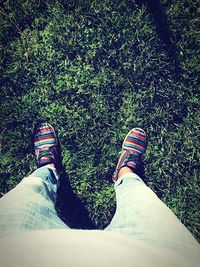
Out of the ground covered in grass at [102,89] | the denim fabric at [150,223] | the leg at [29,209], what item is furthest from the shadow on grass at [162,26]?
the leg at [29,209]

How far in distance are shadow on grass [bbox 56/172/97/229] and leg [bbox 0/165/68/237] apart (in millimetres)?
435

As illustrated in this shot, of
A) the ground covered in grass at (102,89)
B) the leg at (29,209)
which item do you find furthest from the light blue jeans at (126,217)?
the ground covered in grass at (102,89)

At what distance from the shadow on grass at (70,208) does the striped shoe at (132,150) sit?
40cm

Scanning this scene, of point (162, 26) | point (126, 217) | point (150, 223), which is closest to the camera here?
point (150, 223)

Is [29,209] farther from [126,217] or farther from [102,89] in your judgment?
[102,89]

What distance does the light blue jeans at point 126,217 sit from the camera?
1.34 m

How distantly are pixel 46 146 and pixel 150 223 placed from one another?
3.95 ft

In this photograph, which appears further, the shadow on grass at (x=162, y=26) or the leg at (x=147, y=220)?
the shadow on grass at (x=162, y=26)

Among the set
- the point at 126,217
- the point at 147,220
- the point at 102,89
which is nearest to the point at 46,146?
the point at 102,89

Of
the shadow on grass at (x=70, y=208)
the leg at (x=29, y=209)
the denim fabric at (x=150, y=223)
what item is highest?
the leg at (x=29, y=209)

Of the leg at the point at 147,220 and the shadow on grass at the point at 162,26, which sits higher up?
the shadow on grass at the point at 162,26

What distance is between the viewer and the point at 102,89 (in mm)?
2377

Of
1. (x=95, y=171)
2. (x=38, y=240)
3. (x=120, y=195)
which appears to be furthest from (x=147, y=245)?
(x=95, y=171)

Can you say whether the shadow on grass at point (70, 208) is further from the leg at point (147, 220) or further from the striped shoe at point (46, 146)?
the leg at point (147, 220)
